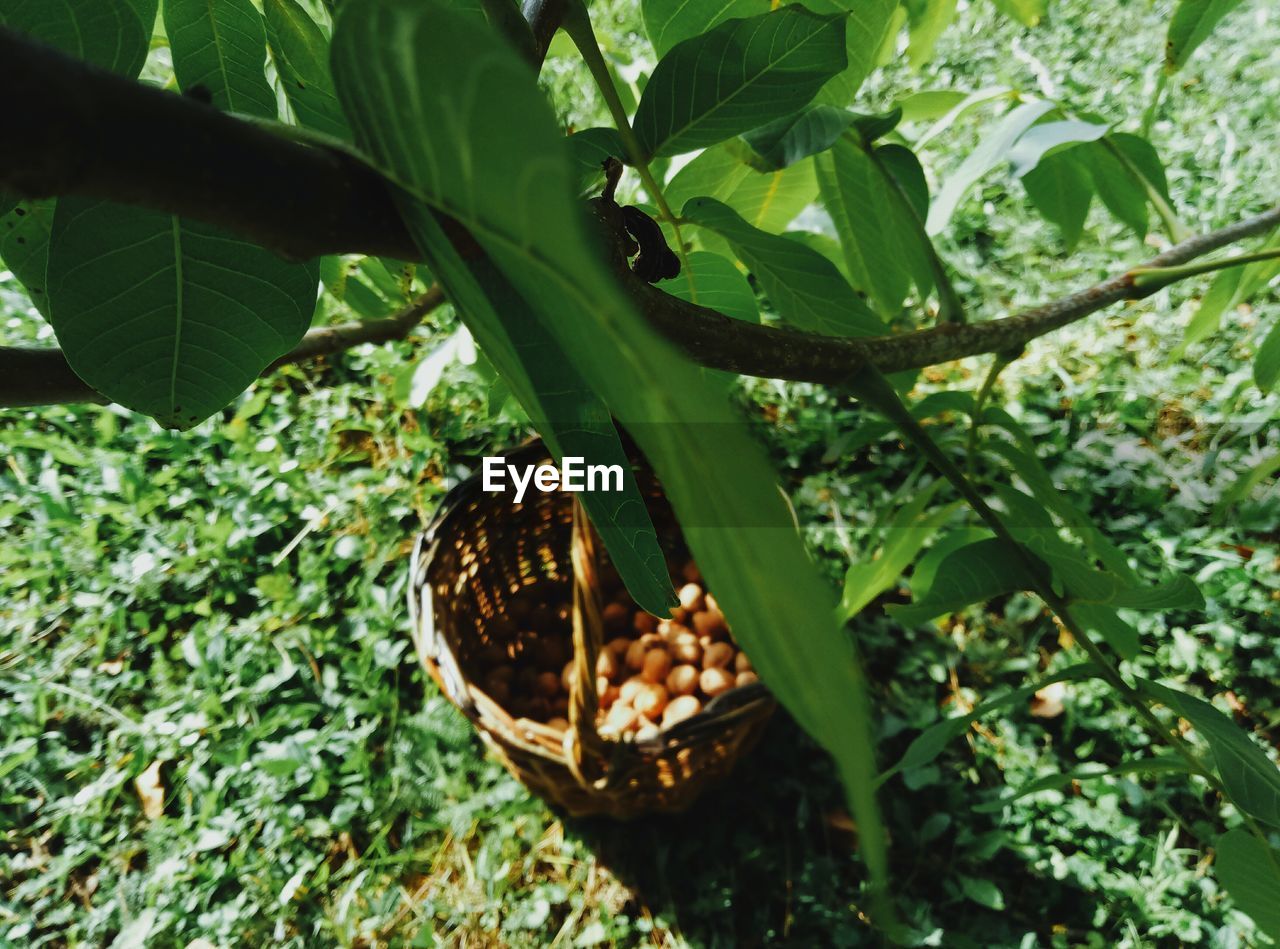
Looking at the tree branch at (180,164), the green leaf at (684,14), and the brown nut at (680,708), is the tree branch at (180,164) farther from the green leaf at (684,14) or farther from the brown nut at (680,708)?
the brown nut at (680,708)

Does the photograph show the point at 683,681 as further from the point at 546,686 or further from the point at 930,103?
the point at 930,103

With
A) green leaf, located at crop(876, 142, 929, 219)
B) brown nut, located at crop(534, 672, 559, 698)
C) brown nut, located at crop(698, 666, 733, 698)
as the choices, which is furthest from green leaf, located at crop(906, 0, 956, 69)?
brown nut, located at crop(534, 672, 559, 698)

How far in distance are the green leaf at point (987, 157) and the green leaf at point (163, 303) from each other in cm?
40

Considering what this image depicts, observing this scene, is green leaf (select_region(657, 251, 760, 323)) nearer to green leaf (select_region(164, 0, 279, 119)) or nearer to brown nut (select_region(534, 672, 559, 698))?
green leaf (select_region(164, 0, 279, 119))

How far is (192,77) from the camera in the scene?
0.34m

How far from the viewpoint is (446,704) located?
1.24m

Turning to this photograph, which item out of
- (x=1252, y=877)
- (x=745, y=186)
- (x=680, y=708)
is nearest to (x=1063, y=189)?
(x=745, y=186)

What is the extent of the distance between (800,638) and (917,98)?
0.62m

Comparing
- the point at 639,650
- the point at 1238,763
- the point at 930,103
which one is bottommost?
the point at 1238,763

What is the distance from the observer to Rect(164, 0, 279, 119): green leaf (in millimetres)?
336

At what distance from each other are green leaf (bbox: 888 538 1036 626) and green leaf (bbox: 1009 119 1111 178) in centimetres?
21

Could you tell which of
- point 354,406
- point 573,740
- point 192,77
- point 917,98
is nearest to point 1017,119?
point 917,98

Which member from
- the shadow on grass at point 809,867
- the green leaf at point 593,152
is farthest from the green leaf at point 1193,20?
the shadow on grass at point 809,867

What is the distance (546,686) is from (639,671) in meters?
0.15
